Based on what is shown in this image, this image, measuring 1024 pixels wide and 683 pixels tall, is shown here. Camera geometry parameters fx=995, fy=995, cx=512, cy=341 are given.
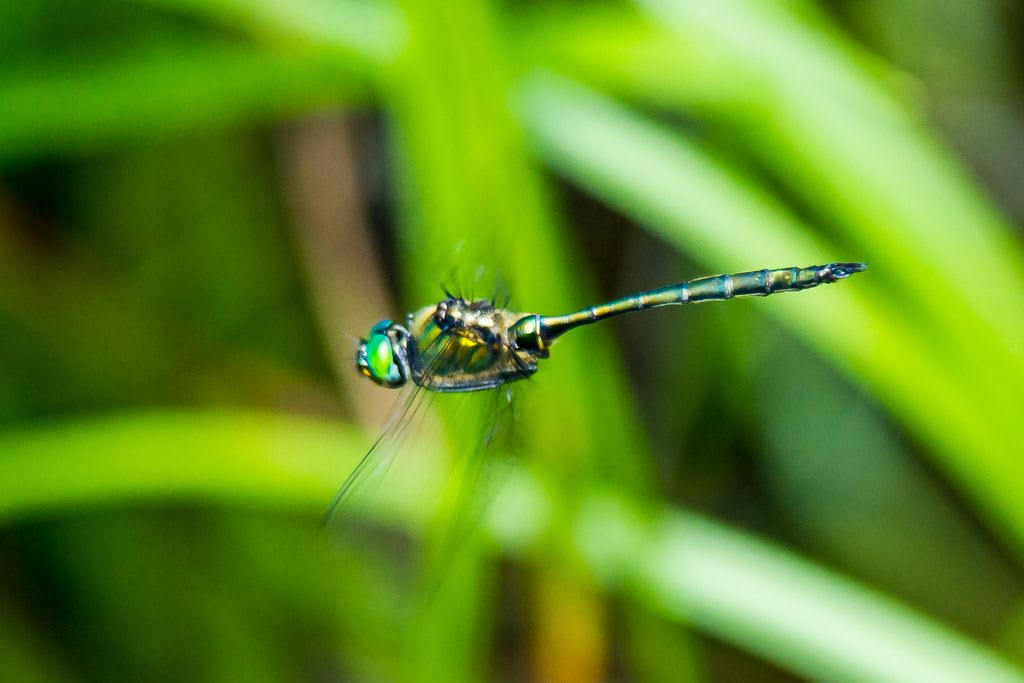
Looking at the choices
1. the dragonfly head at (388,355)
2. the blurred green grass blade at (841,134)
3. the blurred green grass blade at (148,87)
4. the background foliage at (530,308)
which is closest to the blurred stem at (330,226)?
the background foliage at (530,308)

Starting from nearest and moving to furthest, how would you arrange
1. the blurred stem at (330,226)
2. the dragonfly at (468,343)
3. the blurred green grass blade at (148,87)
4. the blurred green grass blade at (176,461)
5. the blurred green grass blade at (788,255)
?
1. the dragonfly at (468,343)
2. the blurred green grass blade at (788,255)
3. the blurred green grass blade at (176,461)
4. the blurred green grass blade at (148,87)
5. the blurred stem at (330,226)

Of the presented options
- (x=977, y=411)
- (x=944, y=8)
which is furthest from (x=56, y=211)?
(x=944, y=8)

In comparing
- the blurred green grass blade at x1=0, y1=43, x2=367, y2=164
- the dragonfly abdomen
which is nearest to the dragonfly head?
the dragonfly abdomen

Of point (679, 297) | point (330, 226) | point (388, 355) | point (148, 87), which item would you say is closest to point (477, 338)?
point (388, 355)

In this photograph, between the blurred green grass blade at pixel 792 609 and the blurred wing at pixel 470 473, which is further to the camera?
the blurred green grass blade at pixel 792 609

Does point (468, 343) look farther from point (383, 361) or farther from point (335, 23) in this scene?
point (335, 23)

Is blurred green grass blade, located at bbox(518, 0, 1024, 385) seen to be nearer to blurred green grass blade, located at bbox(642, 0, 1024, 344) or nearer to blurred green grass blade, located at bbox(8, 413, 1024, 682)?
blurred green grass blade, located at bbox(642, 0, 1024, 344)

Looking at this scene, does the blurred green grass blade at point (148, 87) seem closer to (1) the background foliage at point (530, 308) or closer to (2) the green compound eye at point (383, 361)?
(1) the background foliage at point (530, 308)
